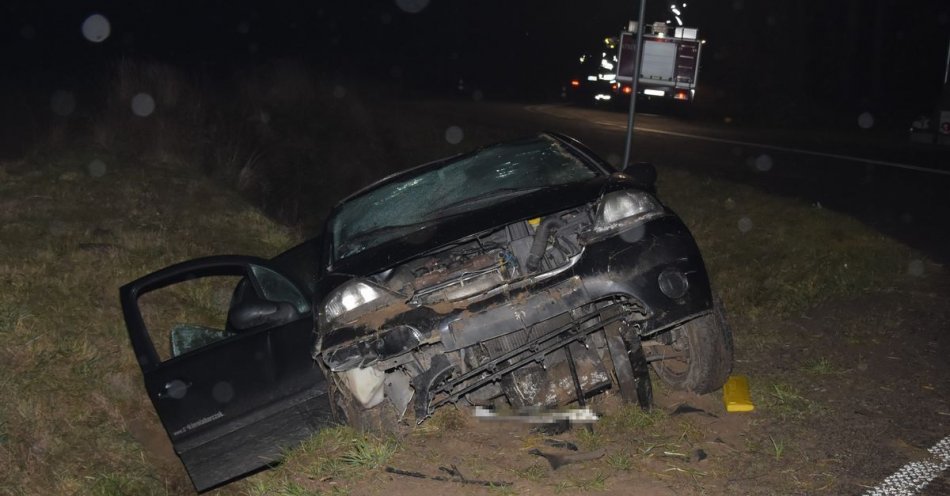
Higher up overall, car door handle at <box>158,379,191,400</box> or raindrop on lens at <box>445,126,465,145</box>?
raindrop on lens at <box>445,126,465,145</box>

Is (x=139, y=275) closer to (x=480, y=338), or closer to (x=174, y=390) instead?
(x=174, y=390)

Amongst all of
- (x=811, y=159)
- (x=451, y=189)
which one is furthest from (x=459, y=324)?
(x=811, y=159)

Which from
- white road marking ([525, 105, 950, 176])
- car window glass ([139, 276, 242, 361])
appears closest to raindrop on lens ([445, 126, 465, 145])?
white road marking ([525, 105, 950, 176])

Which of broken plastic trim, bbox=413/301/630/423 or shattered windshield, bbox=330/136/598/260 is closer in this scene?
broken plastic trim, bbox=413/301/630/423

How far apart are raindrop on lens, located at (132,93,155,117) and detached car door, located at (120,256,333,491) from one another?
31.0ft

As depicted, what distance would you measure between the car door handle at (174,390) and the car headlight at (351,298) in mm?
951

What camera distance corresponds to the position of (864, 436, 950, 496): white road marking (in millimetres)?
3834

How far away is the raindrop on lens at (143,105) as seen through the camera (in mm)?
13850

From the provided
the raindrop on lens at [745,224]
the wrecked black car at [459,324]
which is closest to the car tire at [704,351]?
the wrecked black car at [459,324]

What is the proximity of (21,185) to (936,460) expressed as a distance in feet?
32.5

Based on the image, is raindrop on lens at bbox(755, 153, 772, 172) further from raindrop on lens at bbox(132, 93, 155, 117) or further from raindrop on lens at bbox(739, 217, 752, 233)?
raindrop on lens at bbox(132, 93, 155, 117)

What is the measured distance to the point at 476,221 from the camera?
15.8 ft

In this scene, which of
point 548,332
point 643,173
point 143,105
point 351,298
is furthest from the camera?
point 143,105

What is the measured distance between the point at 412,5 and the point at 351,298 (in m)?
59.6
